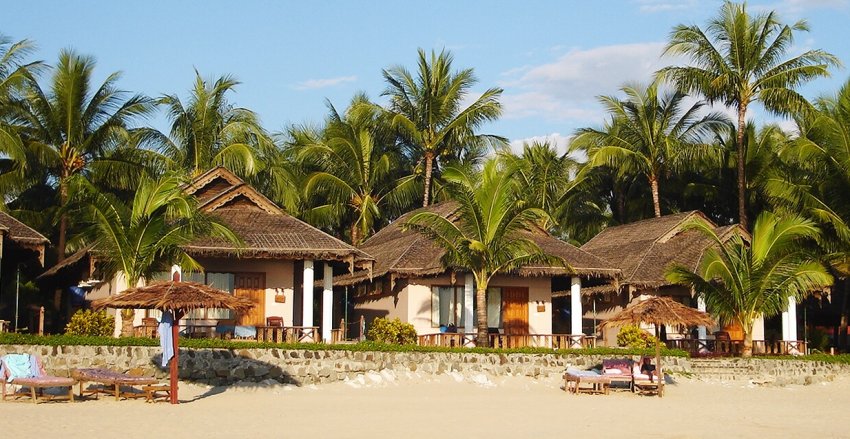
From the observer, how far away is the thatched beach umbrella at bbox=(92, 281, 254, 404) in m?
19.5

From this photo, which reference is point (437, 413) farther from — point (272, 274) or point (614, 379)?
point (272, 274)

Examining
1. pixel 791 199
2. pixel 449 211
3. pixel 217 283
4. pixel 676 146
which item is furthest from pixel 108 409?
pixel 676 146

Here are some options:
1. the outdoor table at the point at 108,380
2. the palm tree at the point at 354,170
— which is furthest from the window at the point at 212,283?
the palm tree at the point at 354,170

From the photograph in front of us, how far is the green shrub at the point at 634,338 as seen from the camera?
29172mm

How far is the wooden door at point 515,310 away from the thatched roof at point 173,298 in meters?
11.7

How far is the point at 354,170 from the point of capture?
39.4 meters

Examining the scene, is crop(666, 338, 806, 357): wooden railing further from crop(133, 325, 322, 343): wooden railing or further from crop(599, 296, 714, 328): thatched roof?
crop(133, 325, 322, 343): wooden railing

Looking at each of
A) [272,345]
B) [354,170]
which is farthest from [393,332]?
[354,170]

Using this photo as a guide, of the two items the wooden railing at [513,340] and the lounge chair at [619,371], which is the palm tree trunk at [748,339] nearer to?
the wooden railing at [513,340]

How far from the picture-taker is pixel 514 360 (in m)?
26.3

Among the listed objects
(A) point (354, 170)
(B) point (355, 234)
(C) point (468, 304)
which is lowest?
(C) point (468, 304)

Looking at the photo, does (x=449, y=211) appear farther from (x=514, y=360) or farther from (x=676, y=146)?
(x=676, y=146)

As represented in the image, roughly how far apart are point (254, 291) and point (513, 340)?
6842 millimetres

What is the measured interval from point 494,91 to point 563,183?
7122 millimetres
